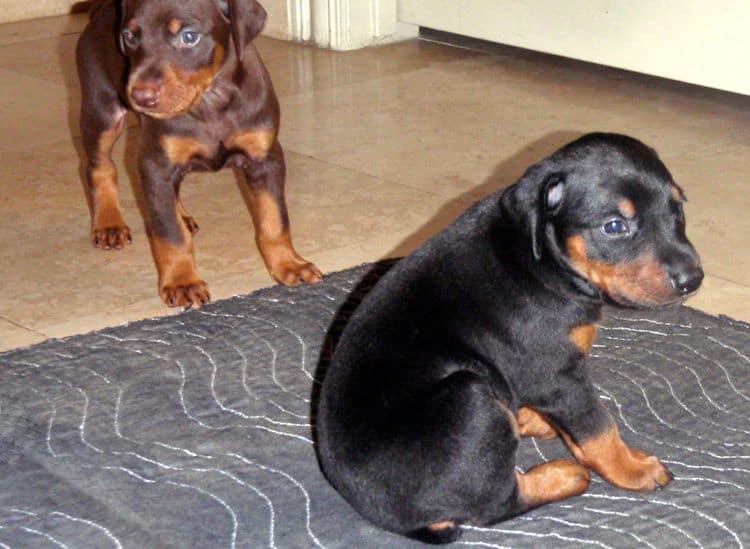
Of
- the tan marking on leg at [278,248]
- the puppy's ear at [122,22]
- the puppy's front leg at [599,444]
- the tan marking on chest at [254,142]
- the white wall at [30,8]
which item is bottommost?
the white wall at [30,8]

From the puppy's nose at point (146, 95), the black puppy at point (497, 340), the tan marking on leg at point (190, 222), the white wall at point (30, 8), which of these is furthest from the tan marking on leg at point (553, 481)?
the white wall at point (30, 8)

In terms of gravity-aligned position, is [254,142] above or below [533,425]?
above

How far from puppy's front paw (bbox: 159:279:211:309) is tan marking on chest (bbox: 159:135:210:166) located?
16.2 inches

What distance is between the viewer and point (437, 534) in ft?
8.59

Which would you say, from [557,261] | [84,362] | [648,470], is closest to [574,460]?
[648,470]

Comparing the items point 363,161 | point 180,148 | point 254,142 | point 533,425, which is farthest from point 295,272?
point 363,161

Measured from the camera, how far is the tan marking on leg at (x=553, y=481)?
276 cm

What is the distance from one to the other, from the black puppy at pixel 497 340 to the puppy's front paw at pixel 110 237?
199cm

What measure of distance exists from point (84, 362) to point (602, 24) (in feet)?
11.6

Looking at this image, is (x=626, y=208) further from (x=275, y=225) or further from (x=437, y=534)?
(x=275, y=225)

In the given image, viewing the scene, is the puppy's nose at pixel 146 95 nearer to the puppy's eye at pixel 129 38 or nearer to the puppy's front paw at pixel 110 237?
the puppy's eye at pixel 129 38

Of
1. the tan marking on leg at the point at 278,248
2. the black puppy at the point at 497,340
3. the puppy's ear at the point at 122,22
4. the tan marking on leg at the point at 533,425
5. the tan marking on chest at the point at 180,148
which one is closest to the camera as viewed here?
the black puppy at the point at 497,340

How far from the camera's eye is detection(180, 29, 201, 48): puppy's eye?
359 centimetres

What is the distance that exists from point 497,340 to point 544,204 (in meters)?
0.31
